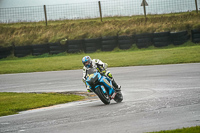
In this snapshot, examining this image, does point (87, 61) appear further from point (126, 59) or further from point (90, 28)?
point (90, 28)

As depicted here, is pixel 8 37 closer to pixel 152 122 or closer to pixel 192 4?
pixel 192 4

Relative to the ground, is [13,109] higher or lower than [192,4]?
lower

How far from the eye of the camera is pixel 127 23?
3256 centimetres

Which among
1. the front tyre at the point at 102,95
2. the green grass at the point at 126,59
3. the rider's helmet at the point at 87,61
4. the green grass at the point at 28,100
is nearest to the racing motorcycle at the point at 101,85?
the front tyre at the point at 102,95

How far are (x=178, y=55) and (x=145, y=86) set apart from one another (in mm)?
9488

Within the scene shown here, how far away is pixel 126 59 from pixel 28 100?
1209cm

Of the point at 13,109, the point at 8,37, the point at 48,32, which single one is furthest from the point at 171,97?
the point at 8,37

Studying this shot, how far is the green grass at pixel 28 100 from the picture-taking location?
10109mm

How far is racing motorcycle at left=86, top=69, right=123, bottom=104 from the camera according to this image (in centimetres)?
929

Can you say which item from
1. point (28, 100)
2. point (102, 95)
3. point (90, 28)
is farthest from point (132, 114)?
point (90, 28)

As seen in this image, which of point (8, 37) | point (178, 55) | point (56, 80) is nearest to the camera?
point (56, 80)

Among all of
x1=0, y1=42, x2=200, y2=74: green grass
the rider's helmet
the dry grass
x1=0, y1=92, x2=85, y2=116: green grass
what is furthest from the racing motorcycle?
the dry grass

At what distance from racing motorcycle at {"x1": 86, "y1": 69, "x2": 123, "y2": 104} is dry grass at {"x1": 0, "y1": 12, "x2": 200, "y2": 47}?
18.4 metres

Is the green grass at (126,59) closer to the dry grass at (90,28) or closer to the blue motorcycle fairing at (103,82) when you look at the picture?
the dry grass at (90,28)
